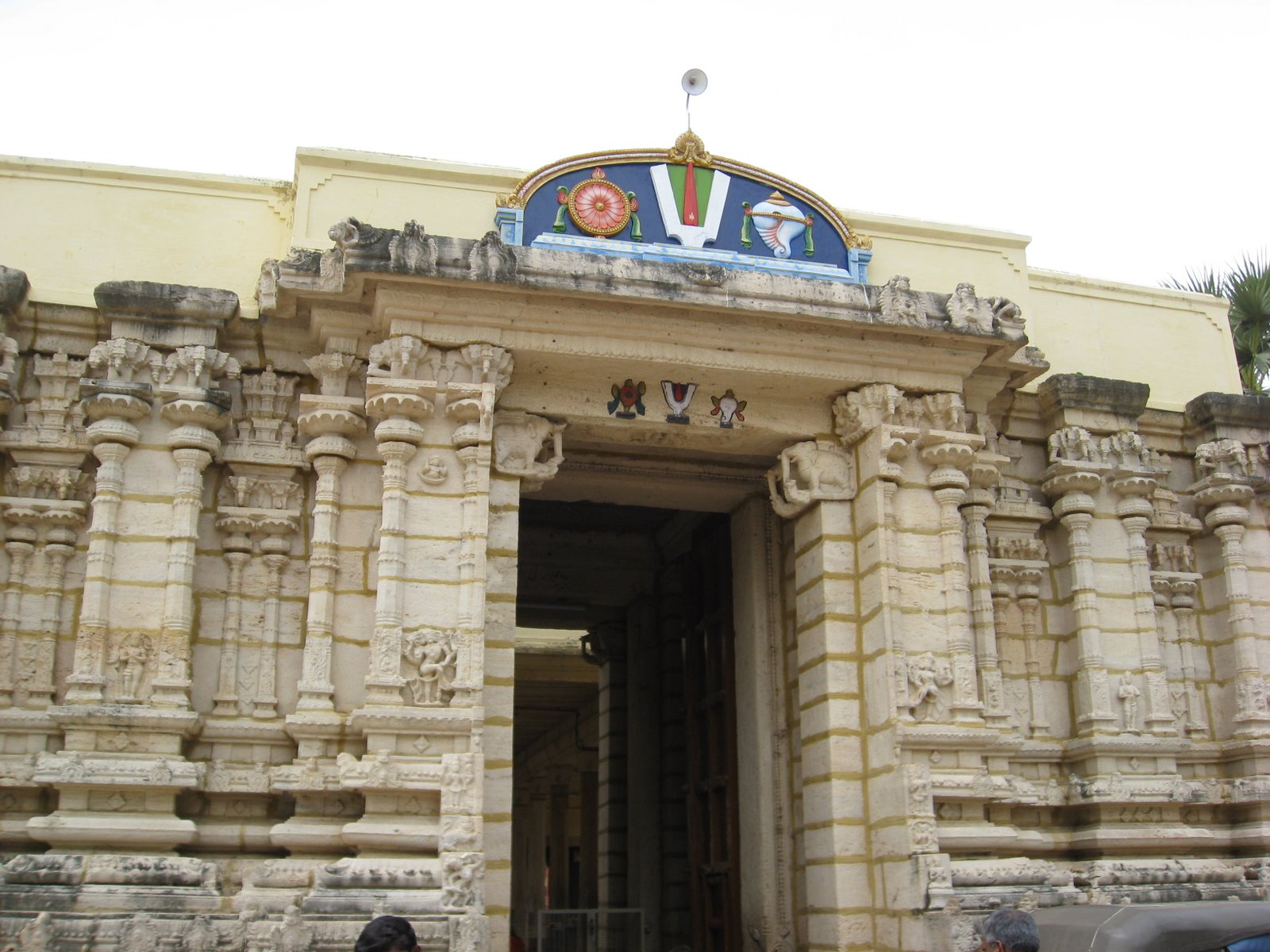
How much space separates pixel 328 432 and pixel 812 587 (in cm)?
399

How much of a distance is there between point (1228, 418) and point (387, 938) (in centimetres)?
986

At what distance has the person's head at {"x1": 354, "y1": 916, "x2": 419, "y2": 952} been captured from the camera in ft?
16.6

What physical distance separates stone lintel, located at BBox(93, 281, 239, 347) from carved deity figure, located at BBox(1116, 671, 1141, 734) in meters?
7.83

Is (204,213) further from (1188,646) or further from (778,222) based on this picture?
(1188,646)

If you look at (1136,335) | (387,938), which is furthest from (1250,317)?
(387,938)

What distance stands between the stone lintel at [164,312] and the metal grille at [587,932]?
6625 millimetres

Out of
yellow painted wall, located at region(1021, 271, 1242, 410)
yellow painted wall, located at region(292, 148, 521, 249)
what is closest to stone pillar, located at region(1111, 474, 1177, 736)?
yellow painted wall, located at region(1021, 271, 1242, 410)

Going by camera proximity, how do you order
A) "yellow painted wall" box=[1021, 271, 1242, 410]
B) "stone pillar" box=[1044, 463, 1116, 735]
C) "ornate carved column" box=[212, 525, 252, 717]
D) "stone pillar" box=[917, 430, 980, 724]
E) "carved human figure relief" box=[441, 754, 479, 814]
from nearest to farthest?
"carved human figure relief" box=[441, 754, 479, 814]
"ornate carved column" box=[212, 525, 252, 717]
"stone pillar" box=[917, 430, 980, 724]
"stone pillar" box=[1044, 463, 1116, 735]
"yellow painted wall" box=[1021, 271, 1242, 410]

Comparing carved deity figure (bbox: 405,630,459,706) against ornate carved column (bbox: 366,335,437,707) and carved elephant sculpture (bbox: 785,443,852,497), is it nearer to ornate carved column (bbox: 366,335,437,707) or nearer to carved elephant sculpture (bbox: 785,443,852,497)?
ornate carved column (bbox: 366,335,437,707)

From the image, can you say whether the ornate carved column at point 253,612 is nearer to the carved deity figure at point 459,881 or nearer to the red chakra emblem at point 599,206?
the carved deity figure at point 459,881

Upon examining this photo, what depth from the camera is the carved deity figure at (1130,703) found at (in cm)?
1095

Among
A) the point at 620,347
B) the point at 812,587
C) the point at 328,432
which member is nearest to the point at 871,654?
the point at 812,587

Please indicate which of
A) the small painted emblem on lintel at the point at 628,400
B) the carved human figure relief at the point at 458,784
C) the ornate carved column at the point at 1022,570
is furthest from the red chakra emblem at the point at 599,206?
the carved human figure relief at the point at 458,784

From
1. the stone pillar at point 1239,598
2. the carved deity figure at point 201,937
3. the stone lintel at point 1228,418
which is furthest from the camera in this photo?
the stone lintel at point 1228,418
